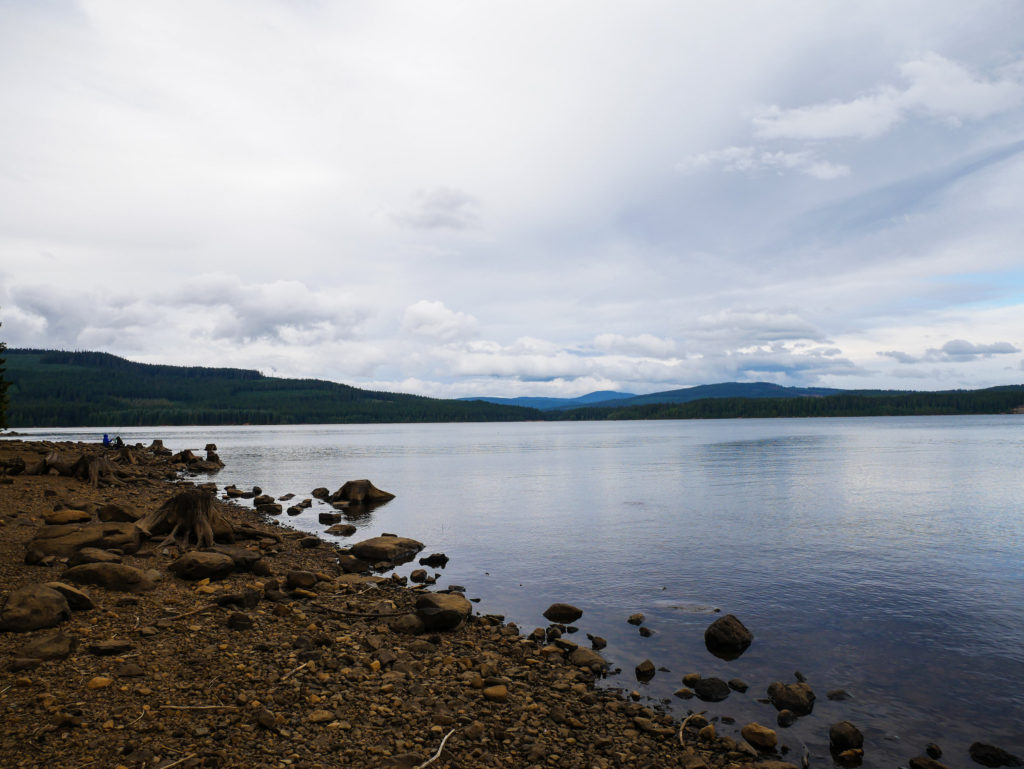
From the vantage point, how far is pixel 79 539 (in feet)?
53.0

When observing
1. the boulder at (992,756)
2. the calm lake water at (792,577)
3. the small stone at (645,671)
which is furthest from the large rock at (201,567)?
the boulder at (992,756)

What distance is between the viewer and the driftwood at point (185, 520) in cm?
2000

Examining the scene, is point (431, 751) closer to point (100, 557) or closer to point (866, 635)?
point (100, 557)

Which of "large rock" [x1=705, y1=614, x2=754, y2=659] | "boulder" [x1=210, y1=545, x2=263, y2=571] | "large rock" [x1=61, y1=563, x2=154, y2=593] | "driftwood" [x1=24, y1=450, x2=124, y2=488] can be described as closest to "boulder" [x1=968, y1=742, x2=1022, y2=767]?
"large rock" [x1=705, y1=614, x2=754, y2=659]

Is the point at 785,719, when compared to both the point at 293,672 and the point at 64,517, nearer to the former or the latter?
the point at 293,672

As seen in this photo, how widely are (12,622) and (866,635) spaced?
19.4 metres

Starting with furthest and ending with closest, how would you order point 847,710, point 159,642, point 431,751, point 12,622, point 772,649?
point 772,649
point 847,710
point 159,642
point 12,622
point 431,751

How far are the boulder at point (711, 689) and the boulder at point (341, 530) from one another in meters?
21.7

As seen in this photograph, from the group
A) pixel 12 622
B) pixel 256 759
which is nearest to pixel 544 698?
pixel 256 759

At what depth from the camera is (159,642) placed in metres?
10.9

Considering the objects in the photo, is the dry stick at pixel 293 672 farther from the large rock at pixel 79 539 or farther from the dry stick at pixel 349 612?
the large rock at pixel 79 539

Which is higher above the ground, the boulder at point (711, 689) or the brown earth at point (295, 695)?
the brown earth at point (295, 695)

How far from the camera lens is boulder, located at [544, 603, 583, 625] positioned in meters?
17.3

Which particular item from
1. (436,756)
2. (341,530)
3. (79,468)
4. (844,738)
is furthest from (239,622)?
(79,468)
